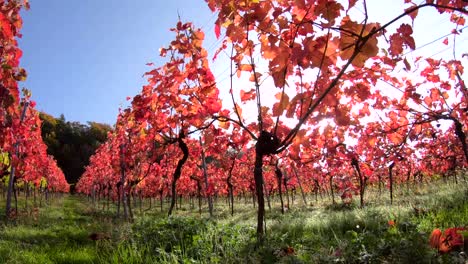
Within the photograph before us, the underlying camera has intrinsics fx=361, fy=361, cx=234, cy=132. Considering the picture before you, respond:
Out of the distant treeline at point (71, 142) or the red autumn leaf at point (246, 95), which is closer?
the red autumn leaf at point (246, 95)

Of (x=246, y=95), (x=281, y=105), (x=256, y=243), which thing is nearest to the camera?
(x=281, y=105)

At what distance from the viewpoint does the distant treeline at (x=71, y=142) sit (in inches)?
2467

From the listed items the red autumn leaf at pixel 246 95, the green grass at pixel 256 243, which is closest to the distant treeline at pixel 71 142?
the green grass at pixel 256 243

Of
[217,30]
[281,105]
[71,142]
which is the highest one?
[71,142]

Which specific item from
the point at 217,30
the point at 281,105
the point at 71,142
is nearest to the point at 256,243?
the point at 281,105

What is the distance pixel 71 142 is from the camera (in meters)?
69.4

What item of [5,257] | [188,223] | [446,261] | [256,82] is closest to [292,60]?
[256,82]

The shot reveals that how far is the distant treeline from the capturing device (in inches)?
2467

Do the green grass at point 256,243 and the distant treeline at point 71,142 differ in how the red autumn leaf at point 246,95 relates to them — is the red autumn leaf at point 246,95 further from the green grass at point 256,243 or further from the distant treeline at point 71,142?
the distant treeline at point 71,142

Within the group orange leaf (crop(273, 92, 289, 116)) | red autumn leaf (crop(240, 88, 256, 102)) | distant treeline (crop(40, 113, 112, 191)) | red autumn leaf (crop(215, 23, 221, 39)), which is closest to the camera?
orange leaf (crop(273, 92, 289, 116))

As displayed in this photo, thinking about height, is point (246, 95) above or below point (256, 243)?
above

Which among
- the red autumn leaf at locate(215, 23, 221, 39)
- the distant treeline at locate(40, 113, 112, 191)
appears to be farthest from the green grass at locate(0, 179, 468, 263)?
the distant treeline at locate(40, 113, 112, 191)

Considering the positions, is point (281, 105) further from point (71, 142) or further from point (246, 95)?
point (71, 142)

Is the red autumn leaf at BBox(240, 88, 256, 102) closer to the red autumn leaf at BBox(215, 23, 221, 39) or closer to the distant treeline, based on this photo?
the red autumn leaf at BBox(215, 23, 221, 39)
